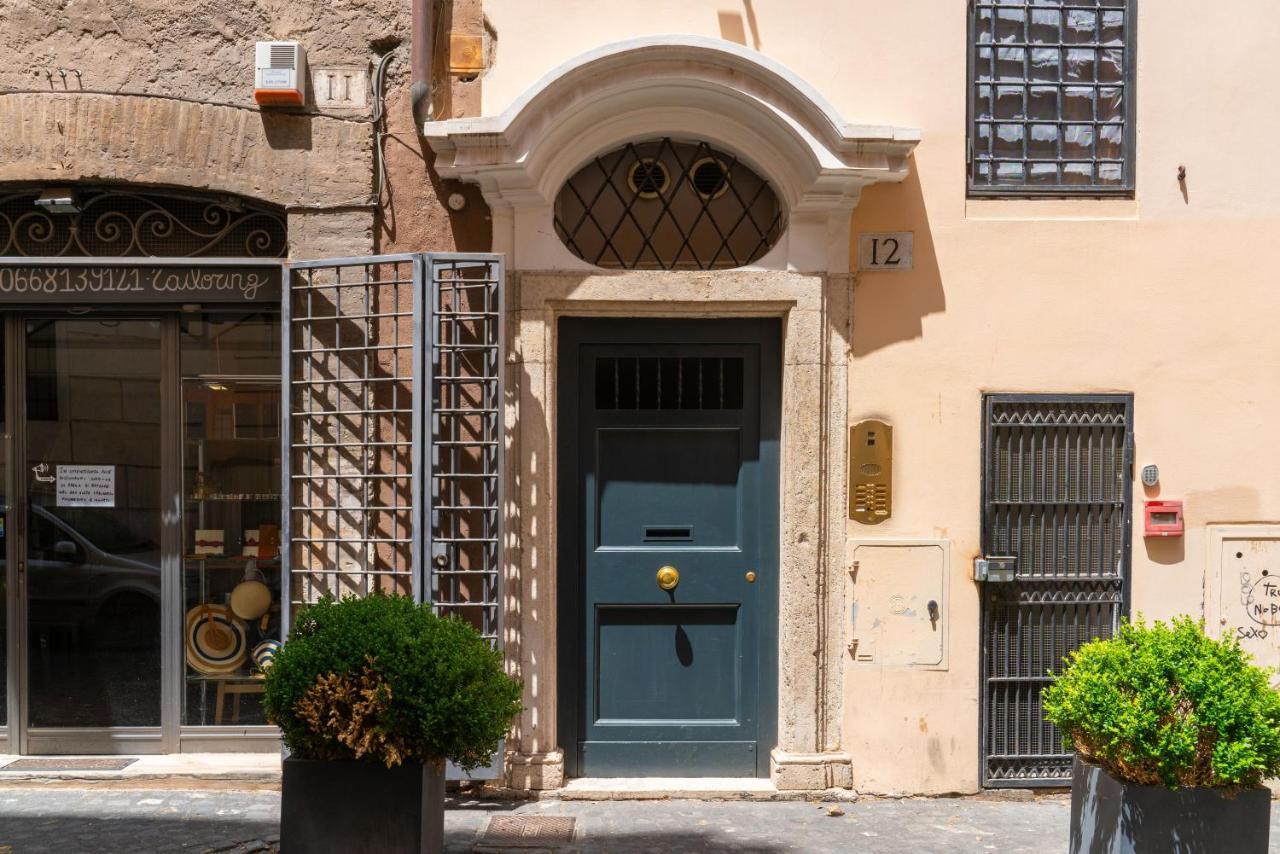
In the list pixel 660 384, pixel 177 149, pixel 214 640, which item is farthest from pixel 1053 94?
pixel 214 640

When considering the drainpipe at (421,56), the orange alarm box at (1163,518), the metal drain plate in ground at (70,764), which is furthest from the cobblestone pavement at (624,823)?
the drainpipe at (421,56)

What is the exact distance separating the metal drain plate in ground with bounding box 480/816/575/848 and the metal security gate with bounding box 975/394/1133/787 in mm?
2302

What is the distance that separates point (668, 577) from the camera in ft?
20.5

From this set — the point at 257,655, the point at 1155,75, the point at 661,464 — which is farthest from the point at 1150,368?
the point at 257,655

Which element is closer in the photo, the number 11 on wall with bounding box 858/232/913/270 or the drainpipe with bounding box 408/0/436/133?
the drainpipe with bounding box 408/0/436/133

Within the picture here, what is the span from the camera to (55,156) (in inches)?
240

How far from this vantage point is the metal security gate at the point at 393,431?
5.88m

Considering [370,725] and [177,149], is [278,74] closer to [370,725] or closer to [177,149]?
[177,149]

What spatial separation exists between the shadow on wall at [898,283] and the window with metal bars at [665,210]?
0.51 meters

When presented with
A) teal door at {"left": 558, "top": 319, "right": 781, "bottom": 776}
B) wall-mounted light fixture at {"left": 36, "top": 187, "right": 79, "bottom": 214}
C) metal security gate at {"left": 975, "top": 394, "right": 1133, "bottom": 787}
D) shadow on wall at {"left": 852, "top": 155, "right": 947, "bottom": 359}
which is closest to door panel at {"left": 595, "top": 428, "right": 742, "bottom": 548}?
teal door at {"left": 558, "top": 319, "right": 781, "bottom": 776}

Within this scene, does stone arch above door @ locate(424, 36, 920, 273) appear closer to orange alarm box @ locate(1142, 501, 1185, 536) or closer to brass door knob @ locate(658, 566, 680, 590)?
brass door knob @ locate(658, 566, 680, 590)

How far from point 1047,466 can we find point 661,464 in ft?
6.74

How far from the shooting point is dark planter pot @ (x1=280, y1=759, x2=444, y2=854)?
185 inches

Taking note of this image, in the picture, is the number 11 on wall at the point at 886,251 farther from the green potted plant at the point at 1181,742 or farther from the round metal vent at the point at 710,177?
the green potted plant at the point at 1181,742
